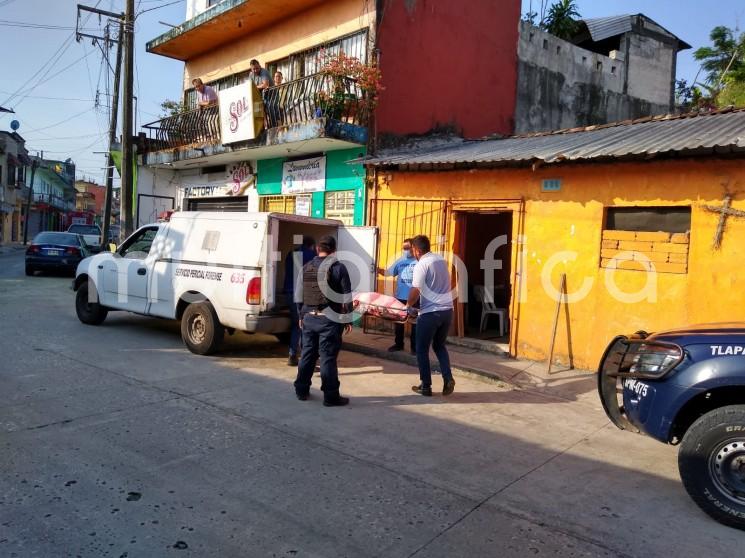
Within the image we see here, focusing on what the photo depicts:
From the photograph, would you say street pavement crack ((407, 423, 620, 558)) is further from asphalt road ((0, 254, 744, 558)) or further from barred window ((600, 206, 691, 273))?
barred window ((600, 206, 691, 273))

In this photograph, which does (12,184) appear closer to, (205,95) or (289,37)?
(205,95)

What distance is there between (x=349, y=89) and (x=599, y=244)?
5.57 meters

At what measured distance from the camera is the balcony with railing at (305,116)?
10.5 meters

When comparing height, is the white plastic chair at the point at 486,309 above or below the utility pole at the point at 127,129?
below

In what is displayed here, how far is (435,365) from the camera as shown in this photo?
7609 millimetres

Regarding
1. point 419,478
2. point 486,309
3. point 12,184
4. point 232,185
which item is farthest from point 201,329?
point 12,184

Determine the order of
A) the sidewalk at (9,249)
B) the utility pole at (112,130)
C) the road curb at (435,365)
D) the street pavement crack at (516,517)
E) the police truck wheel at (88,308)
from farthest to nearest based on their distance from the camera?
1. the sidewalk at (9,249)
2. the utility pole at (112,130)
3. the police truck wheel at (88,308)
4. the road curb at (435,365)
5. the street pavement crack at (516,517)

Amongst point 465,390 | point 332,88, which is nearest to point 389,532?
point 465,390

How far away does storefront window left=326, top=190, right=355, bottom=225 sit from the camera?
1118 cm

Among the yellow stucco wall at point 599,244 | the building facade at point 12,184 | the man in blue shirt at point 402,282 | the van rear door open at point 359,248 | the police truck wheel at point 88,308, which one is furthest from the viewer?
the building facade at point 12,184

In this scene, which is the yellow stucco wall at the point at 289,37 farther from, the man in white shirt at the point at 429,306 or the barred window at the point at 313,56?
the man in white shirt at the point at 429,306

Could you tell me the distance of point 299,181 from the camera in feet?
40.8

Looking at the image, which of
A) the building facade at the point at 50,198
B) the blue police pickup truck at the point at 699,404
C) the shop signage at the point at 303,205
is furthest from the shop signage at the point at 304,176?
the building facade at the point at 50,198

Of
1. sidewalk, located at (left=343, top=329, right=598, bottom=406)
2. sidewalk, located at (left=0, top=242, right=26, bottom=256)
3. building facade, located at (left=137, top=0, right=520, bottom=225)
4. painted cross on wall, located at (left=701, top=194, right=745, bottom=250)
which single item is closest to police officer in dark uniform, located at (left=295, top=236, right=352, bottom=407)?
sidewalk, located at (left=343, top=329, right=598, bottom=406)
